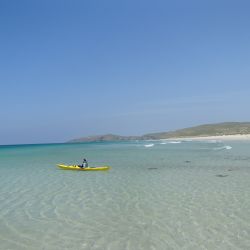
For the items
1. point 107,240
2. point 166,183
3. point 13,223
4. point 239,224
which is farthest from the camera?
point 166,183

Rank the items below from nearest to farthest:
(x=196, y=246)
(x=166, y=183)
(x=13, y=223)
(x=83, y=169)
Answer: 1. (x=196, y=246)
2. (x=13, y=223)
3. (x=166, y=183)
4. (x=83, y=169)

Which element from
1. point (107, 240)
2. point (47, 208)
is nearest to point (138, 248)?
point (107, 240)

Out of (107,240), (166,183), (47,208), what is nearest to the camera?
(107,240)

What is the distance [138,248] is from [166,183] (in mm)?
11830

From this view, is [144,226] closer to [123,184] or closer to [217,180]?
[123,184]

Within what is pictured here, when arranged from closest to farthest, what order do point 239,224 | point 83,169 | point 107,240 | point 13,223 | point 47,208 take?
1. point 107,240
2. point 239,224
3. point 13,223
4. point 47,208
5. point 83,169

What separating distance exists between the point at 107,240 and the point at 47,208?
5382 millimetres

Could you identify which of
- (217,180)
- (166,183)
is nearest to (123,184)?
(166,183)

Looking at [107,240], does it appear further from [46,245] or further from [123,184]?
[123,184]

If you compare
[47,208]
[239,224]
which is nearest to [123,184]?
[47,208]

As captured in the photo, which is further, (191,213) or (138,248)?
(191,213)

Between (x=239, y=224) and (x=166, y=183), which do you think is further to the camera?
(x=166, y=183)

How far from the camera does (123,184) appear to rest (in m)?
21.3

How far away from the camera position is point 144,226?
11312 mm
